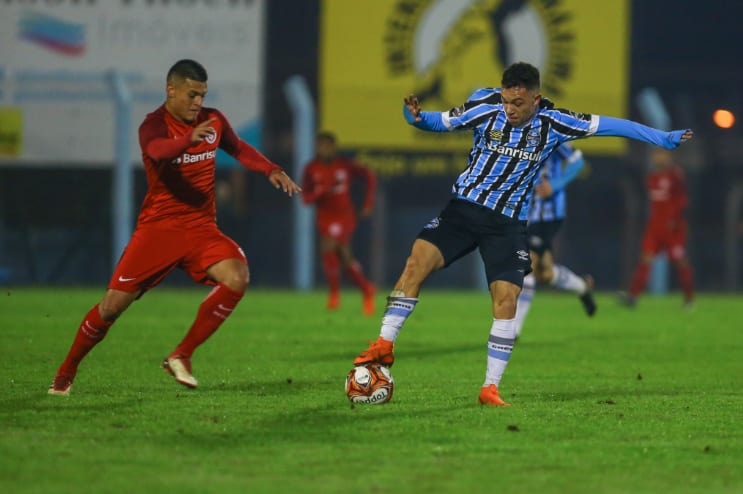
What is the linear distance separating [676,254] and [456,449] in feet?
43.9

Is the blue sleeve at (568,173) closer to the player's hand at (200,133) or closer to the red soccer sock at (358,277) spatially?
the red soccer sock at (358,277)

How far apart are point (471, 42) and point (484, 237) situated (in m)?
15.0

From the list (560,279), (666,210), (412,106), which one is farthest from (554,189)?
(666,210)

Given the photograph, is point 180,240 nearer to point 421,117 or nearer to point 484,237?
point 421,117

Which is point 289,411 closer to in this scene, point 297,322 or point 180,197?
point 180,197

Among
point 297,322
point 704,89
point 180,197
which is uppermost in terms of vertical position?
point 704,89

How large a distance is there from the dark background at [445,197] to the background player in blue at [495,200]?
46.5 ft

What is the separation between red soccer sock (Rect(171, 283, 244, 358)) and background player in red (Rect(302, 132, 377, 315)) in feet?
28.0

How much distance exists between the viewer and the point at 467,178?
796 centimetres

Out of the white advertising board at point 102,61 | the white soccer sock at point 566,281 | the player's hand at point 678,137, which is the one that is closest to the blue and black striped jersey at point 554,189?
the white soccer sock at point 566,281

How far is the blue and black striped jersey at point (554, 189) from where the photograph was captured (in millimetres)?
11824

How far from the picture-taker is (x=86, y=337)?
765 centimetres

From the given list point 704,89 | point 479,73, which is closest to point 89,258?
point 479,73

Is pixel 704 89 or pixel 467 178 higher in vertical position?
pixel 704 89
